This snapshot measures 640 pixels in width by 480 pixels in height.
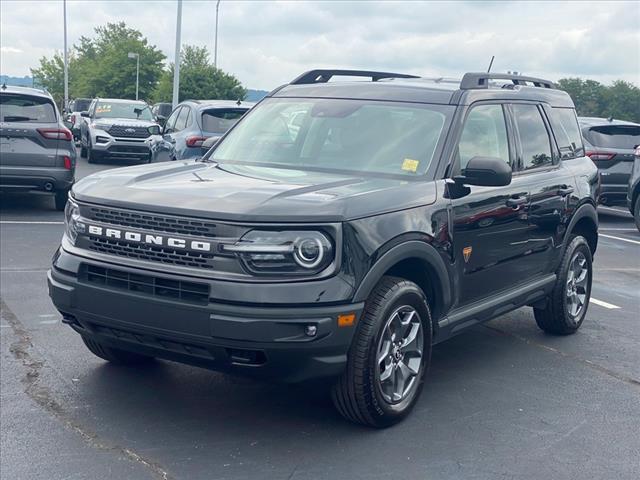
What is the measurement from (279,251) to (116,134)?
1978 cm

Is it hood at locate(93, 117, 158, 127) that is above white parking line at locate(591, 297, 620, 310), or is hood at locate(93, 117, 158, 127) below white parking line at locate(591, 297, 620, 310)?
below

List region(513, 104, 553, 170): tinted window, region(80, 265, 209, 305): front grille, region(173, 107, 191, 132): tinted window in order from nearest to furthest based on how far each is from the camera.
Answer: region(80, 265, 209, 305): front grille, region(513, 104, 553, 170): tinted window, region(173, 107, 191, 132): tinted window

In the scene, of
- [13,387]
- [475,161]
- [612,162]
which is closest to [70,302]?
[13,387]

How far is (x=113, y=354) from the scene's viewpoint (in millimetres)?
5625

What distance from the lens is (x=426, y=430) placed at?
491 centimetres

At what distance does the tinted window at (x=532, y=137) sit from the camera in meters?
6.32

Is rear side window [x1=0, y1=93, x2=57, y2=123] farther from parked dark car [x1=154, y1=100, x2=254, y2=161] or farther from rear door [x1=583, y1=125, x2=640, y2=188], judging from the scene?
rear door [x1=583, y1=125, x2=640, y2=188]

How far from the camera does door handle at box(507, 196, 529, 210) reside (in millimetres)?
5812

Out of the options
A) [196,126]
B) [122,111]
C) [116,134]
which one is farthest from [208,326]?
[122,111]

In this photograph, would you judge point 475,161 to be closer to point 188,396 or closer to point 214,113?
point 188,396

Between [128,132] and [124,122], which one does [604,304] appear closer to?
[128,132]

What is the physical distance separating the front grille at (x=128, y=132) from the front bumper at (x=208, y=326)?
62.0ft

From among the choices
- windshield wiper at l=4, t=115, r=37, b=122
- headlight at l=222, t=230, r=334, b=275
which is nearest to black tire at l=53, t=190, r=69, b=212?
windshield wiper at l=4, t=115, r=37, b=122

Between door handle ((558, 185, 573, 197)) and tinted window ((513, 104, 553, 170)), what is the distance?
0.20 metres
